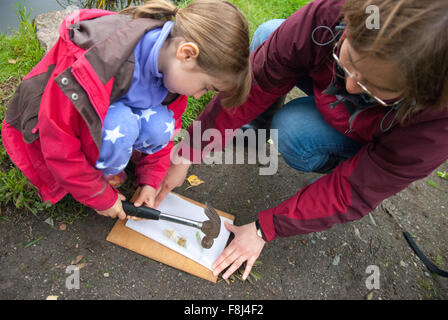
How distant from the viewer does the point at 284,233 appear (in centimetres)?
164

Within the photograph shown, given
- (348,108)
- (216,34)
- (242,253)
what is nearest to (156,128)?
(216,34)

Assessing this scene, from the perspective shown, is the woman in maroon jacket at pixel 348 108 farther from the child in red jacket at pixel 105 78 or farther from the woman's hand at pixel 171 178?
the child in red jacket at pixel 105 78

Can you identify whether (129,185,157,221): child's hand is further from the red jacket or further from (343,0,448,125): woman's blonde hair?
(343,0,448,125): woman's blonde hair

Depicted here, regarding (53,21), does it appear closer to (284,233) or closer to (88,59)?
(88,59)

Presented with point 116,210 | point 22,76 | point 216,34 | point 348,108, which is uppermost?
point 216,34

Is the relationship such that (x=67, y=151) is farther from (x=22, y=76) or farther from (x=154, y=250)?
(x=22, y=76)

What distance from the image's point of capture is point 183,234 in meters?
1.81

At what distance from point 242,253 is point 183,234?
1.16 ft

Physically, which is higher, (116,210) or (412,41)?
(412,41)

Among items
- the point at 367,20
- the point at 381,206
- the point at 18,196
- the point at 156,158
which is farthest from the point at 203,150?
the point at 381,206

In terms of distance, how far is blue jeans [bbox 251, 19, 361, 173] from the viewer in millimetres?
1791

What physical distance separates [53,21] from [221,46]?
199 cm

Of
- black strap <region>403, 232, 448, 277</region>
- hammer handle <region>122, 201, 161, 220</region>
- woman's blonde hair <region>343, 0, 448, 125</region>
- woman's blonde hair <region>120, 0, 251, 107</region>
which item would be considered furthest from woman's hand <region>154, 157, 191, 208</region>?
black strap <region>403, 232, 448, 277</region>

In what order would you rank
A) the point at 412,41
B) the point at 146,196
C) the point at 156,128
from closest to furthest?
the point at 412,41 → the point at 156,128 → the point at 146,196
